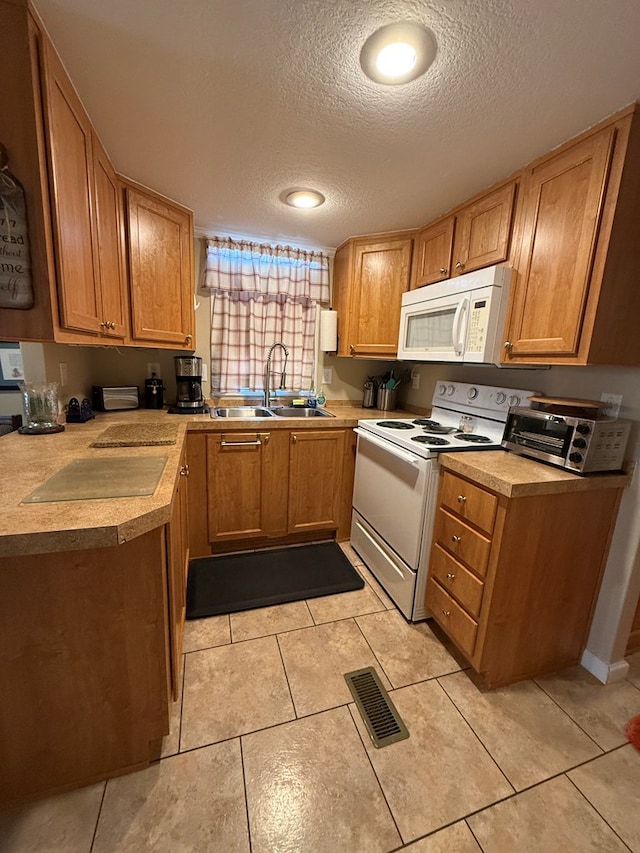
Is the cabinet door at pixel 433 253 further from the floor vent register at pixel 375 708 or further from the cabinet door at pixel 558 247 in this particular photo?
the floor vent register at pixel 375 708

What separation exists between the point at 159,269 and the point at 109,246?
1.30 ft

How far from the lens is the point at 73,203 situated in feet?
4.03

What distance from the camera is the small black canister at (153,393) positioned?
7.98 feet

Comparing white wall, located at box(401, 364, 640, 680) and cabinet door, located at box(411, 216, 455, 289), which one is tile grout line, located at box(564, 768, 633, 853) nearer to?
white wall, located at box(401, 364, 640, 680)

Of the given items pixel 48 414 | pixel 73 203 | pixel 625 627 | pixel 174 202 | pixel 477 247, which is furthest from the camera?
pixel 174 202

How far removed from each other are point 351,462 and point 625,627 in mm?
1586

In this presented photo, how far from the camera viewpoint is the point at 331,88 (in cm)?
116

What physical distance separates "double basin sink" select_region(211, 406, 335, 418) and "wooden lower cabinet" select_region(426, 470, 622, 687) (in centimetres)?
132

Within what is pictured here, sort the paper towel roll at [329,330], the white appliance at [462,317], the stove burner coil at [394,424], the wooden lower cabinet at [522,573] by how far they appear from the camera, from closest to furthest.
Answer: the wooden lower cabinet at [522,573] → the white appliance at [462,317] → the stove burner coil at [394,424] → the paper towel roll at [329,330]

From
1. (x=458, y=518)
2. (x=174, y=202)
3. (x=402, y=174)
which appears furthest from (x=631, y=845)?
(x=174, y=202)

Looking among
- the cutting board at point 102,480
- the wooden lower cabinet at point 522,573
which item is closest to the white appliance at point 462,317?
the wooden lower cabinet at point 522,573

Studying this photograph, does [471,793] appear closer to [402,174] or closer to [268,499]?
[268,499]

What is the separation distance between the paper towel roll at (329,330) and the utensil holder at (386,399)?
54 cm

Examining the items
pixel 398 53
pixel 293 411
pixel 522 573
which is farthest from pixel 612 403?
pixel 293 411
